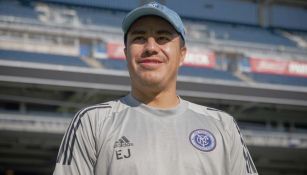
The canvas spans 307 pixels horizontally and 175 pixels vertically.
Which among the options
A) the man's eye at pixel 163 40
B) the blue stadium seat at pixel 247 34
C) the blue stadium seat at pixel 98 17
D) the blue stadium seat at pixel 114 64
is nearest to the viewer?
the man's eye at pixel 163 40

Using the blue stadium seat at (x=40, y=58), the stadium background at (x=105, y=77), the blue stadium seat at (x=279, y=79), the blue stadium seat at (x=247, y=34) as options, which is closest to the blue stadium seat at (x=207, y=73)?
the stadium background at (x=105, y=77)

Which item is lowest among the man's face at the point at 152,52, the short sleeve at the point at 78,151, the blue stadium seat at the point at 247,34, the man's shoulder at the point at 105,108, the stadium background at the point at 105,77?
the short sleeve at the point at 78,151

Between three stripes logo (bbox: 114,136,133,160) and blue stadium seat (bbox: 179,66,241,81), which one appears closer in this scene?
three stripes logo (bbox: 114,136,133,160)

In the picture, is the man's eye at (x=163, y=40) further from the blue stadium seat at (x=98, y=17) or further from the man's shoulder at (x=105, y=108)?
the blue stadium seat at (x=98, y=17)

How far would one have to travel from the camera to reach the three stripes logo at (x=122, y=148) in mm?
1438

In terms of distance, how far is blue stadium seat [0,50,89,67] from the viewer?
54.3 feet

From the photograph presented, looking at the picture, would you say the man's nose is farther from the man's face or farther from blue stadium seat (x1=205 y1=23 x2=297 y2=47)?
blue stadium seat (x1=205 y1=23 x2=297 y2=47)

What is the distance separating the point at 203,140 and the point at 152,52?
0.32 m

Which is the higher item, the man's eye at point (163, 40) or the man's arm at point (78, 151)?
the man's eye at point (163, 40)

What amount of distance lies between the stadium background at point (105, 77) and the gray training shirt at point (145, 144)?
14266mm

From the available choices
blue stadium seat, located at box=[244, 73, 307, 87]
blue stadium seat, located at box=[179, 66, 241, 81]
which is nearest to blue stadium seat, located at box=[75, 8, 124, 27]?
blue stadium seat, located at box=[179, 66, 241, 81]

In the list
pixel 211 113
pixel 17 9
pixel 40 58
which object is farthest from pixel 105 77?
pixel 211 113

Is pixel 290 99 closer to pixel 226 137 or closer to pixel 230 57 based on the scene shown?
pixel 230 57

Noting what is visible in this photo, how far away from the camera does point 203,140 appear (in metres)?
1.50
